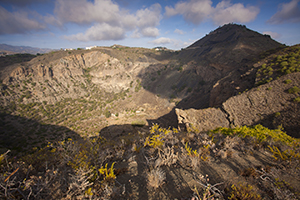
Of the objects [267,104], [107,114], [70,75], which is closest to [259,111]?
[267,104]

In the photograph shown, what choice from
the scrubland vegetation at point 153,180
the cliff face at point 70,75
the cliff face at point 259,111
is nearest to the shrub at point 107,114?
the cliff face at point 70,75

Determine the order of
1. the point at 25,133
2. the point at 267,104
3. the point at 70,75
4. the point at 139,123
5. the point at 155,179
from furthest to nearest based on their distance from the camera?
the point at 70,75 < the point at 139,123 < the point at 25,133 < the point at 267,104 < the point at 155,179

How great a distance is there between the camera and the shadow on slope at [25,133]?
18.1 meters

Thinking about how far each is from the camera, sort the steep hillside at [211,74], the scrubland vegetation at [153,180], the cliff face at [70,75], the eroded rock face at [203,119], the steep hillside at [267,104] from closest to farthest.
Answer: the scrubland vegetation at [153,180]
the steep hillside at [267,104]
the eroded rock face at [203,119]
the steep hillside at [211,74]
the cliff face at [70,75]

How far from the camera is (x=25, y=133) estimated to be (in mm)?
21578

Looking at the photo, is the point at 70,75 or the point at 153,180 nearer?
the point at 153,180

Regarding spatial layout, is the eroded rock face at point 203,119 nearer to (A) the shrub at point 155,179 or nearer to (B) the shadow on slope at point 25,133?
(A) the shrub at point 155,179

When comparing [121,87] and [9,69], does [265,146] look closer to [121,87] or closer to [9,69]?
[121,87]

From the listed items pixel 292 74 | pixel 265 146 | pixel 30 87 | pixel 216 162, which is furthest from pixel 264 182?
pixel 30 87

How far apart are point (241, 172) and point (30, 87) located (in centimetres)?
4748

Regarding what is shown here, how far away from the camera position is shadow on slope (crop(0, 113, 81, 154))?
18.1 metres

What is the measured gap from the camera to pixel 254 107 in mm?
13031

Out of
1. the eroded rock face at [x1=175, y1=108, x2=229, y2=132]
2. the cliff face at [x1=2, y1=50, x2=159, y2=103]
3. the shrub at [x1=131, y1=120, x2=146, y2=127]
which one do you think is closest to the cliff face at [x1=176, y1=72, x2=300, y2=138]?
the eroded rock face at [x1=175, y1=108, x2=229, y2=132]

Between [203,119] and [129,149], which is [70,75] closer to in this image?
[203,119]
